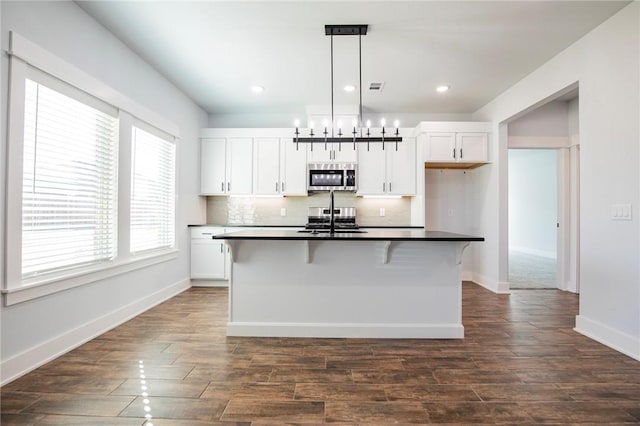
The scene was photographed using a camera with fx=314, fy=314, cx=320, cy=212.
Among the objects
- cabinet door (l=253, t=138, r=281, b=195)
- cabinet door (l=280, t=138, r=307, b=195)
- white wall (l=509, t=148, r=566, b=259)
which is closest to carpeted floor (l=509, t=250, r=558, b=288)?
white wall (l=509, t=148, r=566, b=259)

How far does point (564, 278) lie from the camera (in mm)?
4676

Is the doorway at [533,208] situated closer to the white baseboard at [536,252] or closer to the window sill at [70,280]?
the white baseboard at [536,252]

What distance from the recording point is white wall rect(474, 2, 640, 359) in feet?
8.14

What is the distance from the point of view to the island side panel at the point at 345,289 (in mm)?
2850

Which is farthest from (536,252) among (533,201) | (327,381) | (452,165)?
(327,381)

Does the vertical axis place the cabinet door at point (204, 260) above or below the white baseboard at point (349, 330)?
above

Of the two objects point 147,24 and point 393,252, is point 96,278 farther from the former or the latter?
point 393,252

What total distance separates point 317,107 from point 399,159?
1.55 metres

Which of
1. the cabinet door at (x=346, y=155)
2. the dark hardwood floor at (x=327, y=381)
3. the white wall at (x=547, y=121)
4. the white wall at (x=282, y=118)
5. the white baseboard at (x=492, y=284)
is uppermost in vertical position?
the white wall at (x=282, y=118)

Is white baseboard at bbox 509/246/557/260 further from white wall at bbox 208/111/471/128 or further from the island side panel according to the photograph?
the island side panel

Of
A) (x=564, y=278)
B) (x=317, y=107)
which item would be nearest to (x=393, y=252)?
(x=317, y=107)

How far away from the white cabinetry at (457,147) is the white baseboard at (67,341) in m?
4.26

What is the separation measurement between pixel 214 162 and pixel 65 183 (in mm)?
2712

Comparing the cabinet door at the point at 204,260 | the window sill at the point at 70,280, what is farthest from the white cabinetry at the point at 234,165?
the window sill at the point at 70,280
